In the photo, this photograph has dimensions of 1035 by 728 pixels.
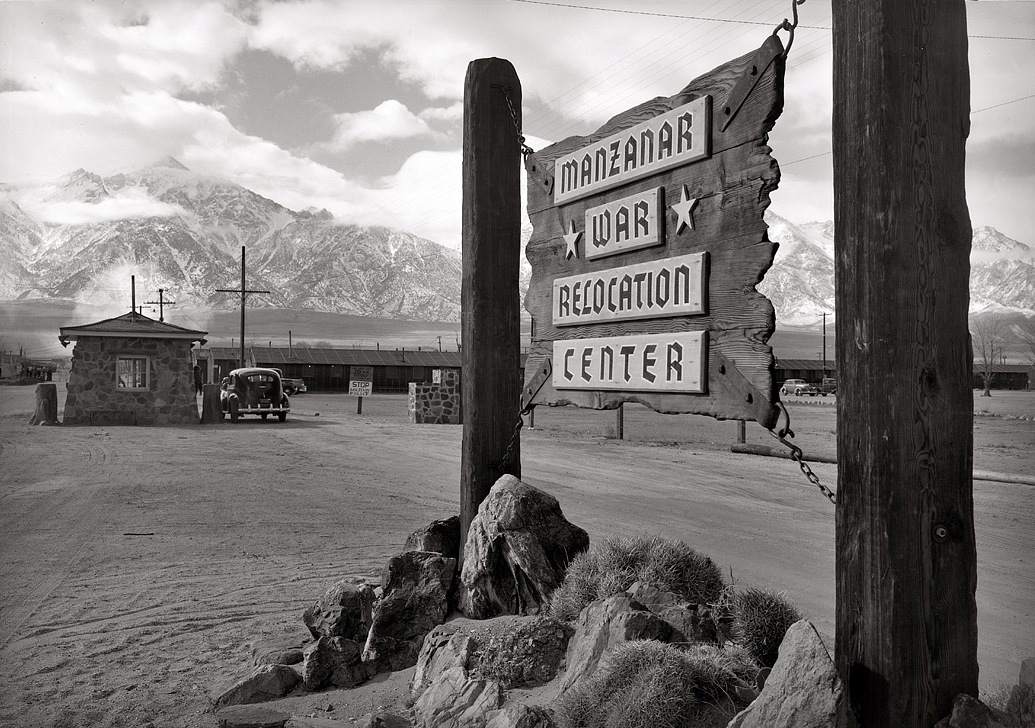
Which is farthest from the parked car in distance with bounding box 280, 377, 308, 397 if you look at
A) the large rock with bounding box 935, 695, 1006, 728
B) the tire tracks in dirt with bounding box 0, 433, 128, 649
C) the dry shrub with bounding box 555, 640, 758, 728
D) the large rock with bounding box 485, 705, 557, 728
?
the large rock with bounding box 935, 695, 1006, 728

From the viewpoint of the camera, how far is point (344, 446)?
16.8 m

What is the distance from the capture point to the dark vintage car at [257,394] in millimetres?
25047

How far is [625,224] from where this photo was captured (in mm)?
3664

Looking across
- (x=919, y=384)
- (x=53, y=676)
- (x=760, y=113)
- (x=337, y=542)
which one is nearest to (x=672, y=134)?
(x=760, y=113)

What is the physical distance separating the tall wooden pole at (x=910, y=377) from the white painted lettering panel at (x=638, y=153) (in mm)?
927

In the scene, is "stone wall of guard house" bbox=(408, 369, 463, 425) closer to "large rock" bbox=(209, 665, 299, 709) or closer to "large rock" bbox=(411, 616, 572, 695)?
"large rock" bbox=(209, 665, 299, 709)

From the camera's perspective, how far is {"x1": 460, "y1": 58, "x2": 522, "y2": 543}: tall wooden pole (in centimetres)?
439

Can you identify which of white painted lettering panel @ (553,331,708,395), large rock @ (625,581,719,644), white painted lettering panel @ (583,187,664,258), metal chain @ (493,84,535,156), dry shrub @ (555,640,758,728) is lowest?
dry shrub @ (555,640,758,728)

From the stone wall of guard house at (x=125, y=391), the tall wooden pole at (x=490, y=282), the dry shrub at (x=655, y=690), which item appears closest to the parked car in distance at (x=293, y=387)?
the stone wall of guard house at (x=125, y=391)

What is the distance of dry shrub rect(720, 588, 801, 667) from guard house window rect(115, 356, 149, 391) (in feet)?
73.9

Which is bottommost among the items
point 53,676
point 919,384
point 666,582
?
point 53,676

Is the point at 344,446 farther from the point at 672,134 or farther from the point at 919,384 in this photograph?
the point at 919,384

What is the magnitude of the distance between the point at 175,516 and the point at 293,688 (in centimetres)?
557

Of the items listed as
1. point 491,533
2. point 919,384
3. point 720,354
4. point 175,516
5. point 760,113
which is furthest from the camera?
point 175,516
